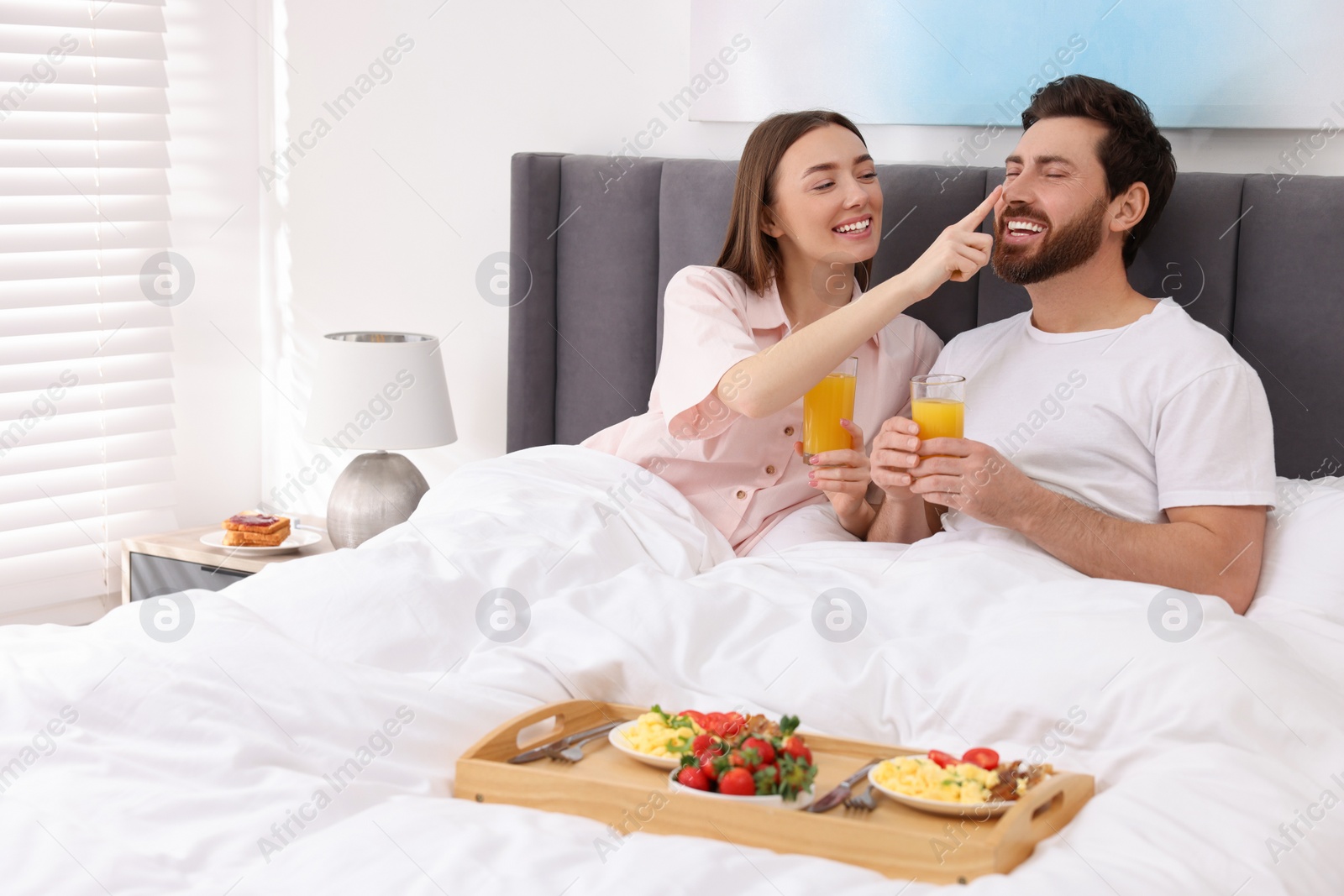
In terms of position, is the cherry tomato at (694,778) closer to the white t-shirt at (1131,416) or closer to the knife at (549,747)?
the knife at (549,747)

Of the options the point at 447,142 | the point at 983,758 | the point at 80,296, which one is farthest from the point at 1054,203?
the point at 80,296

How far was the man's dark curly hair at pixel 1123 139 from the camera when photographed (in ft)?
6.28

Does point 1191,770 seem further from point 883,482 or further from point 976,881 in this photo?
point 883,482

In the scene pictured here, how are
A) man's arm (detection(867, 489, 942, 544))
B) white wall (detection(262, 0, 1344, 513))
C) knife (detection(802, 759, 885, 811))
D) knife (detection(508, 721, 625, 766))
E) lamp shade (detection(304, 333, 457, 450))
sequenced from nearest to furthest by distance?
knife (detection(802, 759, 885, 811))
knife (detection(508, 721, 625, 766))
man's arm (detection(867, 489, 942, 544))
lamp shade (detection(304, 333, 457, 450))
white wall (detection(262, 0, 1344, 513))

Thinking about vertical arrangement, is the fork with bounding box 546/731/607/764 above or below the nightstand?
above

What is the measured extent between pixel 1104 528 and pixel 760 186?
2.76 ft

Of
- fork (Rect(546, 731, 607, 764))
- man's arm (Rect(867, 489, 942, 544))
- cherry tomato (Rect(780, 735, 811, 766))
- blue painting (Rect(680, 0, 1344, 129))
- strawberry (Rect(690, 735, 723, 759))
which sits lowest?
fork (Rect(546, 731, 607, 764))

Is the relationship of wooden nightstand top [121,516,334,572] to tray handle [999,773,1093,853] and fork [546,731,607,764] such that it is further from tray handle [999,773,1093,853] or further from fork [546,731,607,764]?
tray handle [999,773,1093,853]

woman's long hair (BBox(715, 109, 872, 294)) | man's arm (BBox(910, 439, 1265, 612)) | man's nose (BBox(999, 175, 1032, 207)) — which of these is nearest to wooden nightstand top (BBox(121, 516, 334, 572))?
woman's long hair (BBox(715, 109, 872, 294))

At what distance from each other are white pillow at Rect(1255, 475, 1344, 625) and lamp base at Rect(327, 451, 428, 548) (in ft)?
5.47

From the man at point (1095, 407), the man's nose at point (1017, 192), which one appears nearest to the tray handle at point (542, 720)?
the man at point (1095, 407)

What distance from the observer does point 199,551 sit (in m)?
2.71

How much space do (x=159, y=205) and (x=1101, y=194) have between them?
7.48 ft

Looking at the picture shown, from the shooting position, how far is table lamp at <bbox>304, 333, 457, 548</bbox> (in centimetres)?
259
